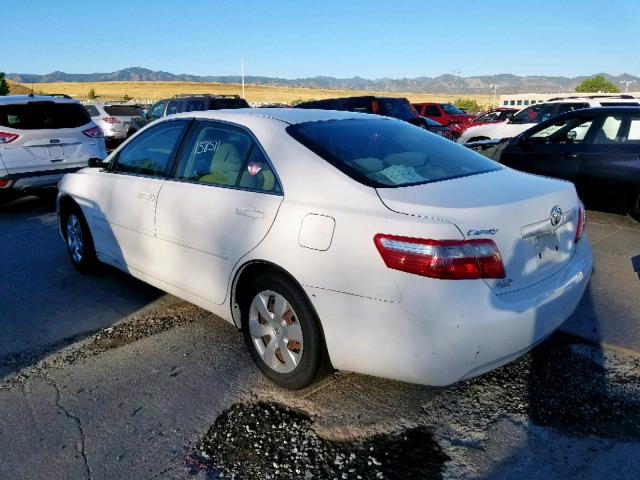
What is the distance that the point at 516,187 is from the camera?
2.97 metres

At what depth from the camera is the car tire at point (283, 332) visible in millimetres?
2861

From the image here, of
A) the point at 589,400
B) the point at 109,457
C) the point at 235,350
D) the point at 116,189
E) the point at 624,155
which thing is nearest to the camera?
the point at 109,457

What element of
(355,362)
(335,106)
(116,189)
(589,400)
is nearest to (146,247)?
(116,189)

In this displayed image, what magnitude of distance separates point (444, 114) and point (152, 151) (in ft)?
65.7

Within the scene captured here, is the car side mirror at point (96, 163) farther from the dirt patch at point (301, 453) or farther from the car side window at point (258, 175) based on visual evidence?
the dirt patch at point (301, 453)

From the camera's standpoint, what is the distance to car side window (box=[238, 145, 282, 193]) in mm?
3152

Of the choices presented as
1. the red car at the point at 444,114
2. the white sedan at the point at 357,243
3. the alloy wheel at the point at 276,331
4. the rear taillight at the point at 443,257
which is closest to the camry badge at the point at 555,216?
the white sedan at the point at 357,243

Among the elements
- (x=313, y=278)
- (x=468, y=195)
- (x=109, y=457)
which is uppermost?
(x=468, y=195)

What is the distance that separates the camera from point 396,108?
16453mm

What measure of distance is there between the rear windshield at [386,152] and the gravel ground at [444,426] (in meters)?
1.24

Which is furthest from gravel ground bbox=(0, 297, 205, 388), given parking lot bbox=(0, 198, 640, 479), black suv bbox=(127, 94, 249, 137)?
black suv bbox=(127, 94, 249, 137)

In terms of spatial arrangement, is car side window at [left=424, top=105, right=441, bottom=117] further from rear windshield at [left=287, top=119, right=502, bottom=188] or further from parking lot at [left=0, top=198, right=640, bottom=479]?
rear windshield at [left=287, top=119, right=502, bottom=188]

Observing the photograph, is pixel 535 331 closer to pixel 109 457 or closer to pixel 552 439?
pixel 552 439

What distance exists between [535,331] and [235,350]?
75.2 inches
